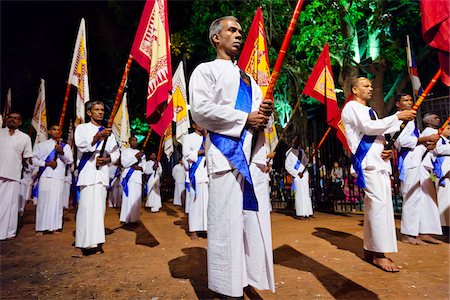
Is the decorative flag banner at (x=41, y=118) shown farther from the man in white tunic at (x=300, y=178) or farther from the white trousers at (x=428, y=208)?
the white trousers at (x=428, y=208)

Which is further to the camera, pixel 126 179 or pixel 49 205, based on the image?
pixel 126 179

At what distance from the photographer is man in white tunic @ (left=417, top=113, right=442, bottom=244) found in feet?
17.6

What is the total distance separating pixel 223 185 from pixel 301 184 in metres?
6.88

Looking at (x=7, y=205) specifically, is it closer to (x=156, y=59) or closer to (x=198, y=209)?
(x=198, y=209)

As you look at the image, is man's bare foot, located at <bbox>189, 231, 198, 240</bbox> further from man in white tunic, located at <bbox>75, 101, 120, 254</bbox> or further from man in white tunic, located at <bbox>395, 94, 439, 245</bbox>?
man in white tunic, located at <bbox>395, 94, 439, 245</bbox>

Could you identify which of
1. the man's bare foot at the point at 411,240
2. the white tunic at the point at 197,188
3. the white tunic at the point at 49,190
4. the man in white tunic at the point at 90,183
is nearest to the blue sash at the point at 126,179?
the white tunic at the point at 49,190

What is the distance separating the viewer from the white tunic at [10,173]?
6672mm

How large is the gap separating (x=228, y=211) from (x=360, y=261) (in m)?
2.50

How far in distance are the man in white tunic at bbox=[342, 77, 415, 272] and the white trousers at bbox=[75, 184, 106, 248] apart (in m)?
3.64

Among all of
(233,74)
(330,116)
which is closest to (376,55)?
(330,116)

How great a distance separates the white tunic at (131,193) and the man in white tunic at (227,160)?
621 cm

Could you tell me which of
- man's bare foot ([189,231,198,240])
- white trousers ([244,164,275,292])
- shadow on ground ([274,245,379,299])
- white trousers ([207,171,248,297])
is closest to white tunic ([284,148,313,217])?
man's bare foot ([189,231,198,240])

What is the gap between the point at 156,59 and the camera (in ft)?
13.8

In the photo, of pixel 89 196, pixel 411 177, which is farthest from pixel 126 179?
pixel 411 177
